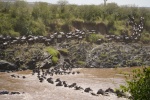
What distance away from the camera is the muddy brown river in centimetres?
1977

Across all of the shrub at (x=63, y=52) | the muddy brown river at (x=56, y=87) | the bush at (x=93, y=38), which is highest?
the bush at (x=93, y=38)

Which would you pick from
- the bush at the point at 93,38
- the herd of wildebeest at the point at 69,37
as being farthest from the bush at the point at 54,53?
the bush at the point at 93,38

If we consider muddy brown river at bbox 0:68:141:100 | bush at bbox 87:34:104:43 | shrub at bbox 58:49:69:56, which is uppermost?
bush at bbox 87:34:104:43

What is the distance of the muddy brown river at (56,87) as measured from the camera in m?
19.8

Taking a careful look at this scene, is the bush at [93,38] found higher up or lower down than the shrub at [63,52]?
higher up

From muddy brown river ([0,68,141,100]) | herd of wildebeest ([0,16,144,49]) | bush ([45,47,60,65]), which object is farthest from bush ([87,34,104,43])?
muddy brown river ([0,68,141,100])

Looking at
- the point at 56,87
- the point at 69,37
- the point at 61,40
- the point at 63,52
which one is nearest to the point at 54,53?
the point at 63,52

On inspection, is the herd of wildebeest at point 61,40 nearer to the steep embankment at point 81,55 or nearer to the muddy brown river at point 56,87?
the muddy brown river at point 56,87

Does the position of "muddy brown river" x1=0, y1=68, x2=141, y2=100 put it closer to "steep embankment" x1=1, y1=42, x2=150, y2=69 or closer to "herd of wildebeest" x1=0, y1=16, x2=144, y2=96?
"herd of wildebeest" x1=0, y1=16, x2=144, y2=96

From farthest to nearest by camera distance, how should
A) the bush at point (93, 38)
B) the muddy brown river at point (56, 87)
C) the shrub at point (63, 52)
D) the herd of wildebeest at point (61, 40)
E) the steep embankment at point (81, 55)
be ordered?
the bush at point (93, 38) → the shrub at point (63, 52) → the steep embankment at point (81, 55) → the herd of wildebeest at point (61, 40) → the muddy brown river at point (56, 87)

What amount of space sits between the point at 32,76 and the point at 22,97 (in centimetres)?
729

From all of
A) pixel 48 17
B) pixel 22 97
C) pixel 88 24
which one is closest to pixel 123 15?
pixel 88 24

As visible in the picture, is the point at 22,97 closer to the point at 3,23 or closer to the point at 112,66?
the point at 112,66

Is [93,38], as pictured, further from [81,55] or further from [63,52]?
[63,52]
